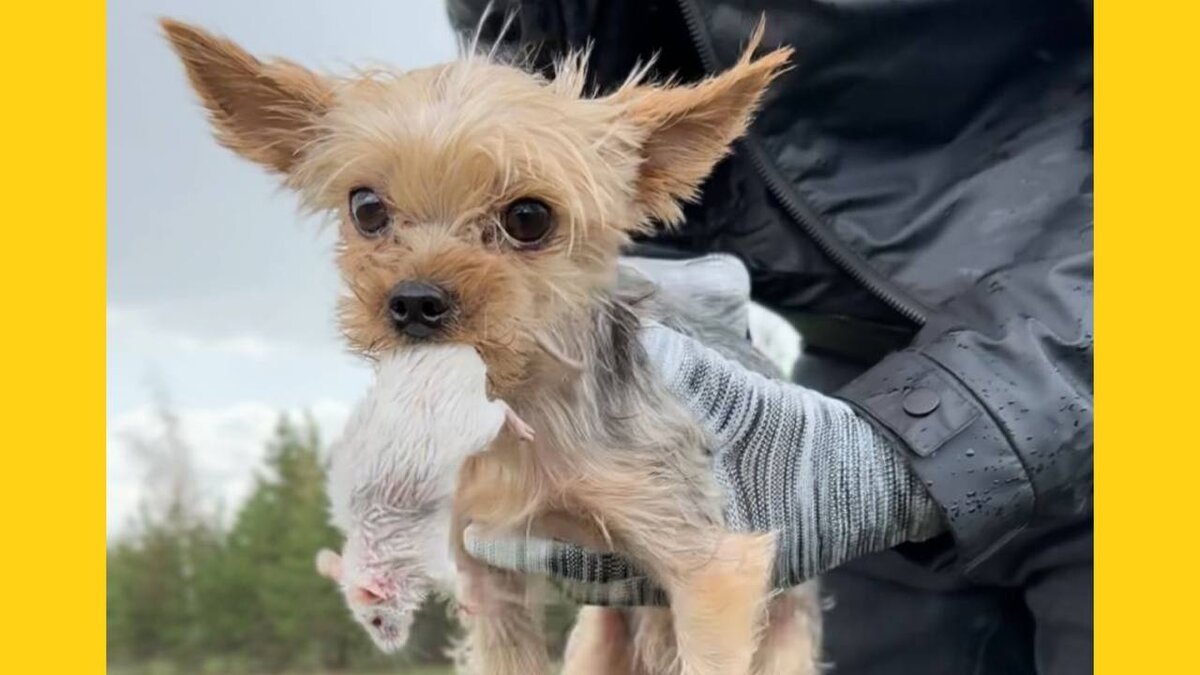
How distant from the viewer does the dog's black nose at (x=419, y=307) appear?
60 cm

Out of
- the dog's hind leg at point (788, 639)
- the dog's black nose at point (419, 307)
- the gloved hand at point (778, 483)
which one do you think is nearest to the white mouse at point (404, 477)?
the dog's black nose at point (419, 307)

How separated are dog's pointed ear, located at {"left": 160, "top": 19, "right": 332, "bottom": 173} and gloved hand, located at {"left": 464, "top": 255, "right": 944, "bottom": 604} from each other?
258mm

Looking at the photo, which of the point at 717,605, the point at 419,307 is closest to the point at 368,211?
the point at 419,307

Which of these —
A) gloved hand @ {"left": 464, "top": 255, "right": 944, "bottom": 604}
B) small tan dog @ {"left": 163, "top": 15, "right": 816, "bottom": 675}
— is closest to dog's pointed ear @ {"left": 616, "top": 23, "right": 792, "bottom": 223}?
small tan dog @ {"left": 163, "top": 15, "right": 816, "bottom": 675}

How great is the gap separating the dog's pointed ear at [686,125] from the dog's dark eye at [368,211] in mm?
164

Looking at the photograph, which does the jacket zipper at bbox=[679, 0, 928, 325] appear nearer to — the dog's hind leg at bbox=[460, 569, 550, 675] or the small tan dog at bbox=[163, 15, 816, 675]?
the small tan dog at bbox=[163, 15, 816, 675]

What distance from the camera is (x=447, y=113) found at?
0.63 meters

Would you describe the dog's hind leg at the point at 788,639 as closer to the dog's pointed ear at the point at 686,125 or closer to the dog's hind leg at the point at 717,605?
the dog's hind leg at the point at 717,605

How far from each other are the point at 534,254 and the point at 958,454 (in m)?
0.40

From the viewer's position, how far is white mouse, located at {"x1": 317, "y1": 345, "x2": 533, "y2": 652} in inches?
22.6

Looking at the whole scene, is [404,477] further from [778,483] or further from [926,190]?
[926,190]

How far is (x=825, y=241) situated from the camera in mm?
1064

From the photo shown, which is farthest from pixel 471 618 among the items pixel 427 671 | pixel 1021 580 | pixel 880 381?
pixel 427 671

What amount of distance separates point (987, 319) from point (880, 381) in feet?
0.36
